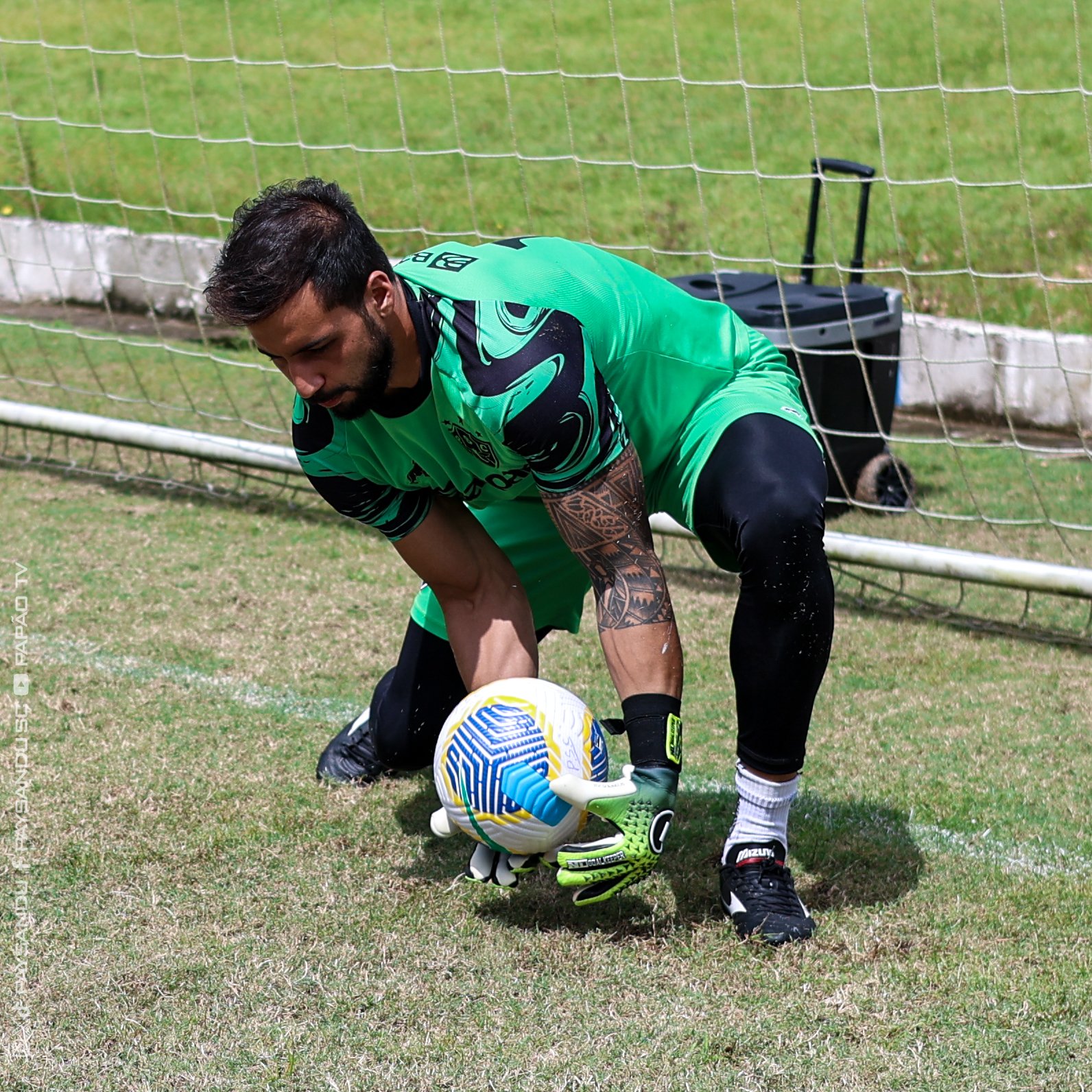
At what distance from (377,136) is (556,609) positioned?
30.2ft

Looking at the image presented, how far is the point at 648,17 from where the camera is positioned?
13117mm

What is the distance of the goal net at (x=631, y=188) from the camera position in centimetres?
644

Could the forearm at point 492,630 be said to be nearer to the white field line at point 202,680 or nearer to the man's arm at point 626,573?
the man's arm at point 626,573

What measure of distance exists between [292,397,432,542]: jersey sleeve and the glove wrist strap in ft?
2.64

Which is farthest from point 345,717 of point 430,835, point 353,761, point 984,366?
point 984,366

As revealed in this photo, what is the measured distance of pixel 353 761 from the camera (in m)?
3.94

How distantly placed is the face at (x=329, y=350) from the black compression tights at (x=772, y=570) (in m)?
0.80

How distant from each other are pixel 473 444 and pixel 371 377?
0.96 feet

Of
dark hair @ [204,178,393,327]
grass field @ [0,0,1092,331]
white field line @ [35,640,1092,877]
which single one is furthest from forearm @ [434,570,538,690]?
grass field @ [0,0,1092,331]

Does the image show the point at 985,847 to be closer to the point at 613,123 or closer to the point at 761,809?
the point at 761,809

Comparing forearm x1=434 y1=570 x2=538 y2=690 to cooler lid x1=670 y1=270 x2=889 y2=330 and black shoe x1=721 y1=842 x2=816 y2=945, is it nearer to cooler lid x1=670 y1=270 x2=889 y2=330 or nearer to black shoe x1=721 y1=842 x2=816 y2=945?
black shoe x1=721 y1=842 x2=816 y2=945

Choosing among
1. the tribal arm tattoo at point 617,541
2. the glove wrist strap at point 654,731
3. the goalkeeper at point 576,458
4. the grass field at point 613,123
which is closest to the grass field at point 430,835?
the goalkeeper at point 576,458

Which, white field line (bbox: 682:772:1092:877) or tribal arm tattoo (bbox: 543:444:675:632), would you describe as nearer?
tribal arm tattoo (bbox: 543:444:675:632)

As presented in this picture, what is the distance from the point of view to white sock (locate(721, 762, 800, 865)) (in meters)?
3.19
